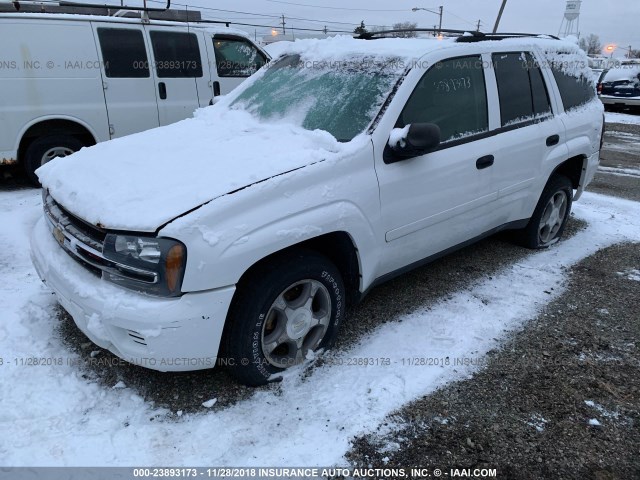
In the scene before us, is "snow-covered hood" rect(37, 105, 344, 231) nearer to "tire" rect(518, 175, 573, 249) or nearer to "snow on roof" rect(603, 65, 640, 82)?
"tire" rect(518, 175, 573, 249)

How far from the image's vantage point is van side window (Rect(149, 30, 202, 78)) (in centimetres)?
681

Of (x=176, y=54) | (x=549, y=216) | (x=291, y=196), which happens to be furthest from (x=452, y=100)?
(x=176, y=54)

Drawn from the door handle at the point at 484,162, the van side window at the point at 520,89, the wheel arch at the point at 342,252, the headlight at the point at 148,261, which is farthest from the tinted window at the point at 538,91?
the headlight at the point at 148,261

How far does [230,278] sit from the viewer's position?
93.4 inches

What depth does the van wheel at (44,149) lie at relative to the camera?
19.9 feet

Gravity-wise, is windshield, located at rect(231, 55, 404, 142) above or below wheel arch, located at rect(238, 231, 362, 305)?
above

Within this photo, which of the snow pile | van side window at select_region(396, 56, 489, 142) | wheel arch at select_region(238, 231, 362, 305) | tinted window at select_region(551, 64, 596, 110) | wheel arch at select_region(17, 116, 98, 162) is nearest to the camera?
wheel arch at select_region(238, 231, 362, 305)

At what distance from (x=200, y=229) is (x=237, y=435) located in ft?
3.40

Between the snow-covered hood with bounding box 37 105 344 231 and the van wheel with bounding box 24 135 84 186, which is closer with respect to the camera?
the snow-covered hood with bounding box 37 105 344 231

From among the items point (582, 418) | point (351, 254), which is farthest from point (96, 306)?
point (582, 418)

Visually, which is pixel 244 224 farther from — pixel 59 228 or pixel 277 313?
pixel 59 228

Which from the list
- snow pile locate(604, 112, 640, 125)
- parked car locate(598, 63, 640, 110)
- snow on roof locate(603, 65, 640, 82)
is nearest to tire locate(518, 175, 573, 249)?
snow pile locate(604, 112, 640, 125)

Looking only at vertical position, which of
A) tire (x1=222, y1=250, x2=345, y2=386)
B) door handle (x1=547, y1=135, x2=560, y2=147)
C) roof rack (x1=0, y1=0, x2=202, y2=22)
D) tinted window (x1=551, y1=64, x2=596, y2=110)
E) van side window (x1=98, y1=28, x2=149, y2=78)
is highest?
roof rack (x1=0, y1=0, x2=202, y2=22)

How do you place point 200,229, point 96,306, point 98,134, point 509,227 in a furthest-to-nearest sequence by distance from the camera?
point 98,134, point 509,227, point 96,306, point 200,229
